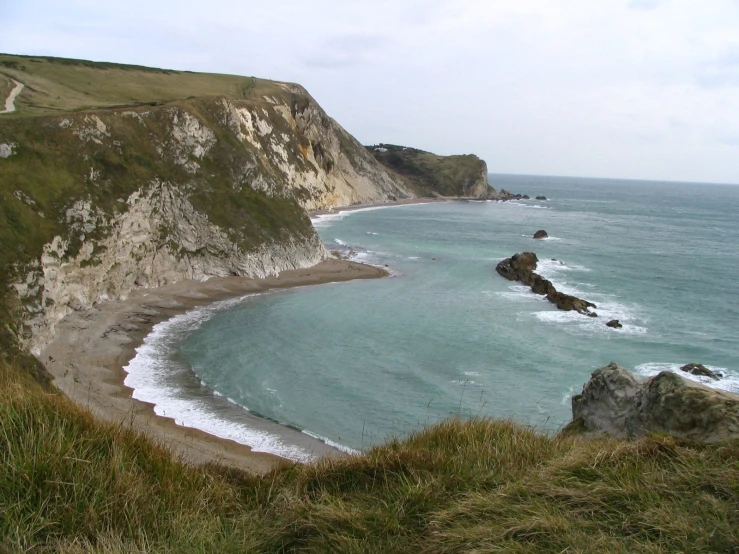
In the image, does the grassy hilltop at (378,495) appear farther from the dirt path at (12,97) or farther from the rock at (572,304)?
the dirt path at (12,97)

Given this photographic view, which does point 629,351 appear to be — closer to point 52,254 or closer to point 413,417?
point 413,417

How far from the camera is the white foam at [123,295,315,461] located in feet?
68.7

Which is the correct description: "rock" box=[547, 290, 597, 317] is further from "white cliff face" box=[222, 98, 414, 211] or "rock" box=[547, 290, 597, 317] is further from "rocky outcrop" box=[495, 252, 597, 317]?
"white cliff face" box=[222, 98, 414, 211]

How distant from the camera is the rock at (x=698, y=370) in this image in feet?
93.7

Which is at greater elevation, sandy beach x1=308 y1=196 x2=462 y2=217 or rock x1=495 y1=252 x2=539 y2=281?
sandy beach x1=308 y1=196 x2=462 y2=217

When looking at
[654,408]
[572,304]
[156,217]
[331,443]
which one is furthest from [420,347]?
[156,217]

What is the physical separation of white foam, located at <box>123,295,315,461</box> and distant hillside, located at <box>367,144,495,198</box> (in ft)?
436

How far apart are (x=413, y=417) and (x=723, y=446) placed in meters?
17.3

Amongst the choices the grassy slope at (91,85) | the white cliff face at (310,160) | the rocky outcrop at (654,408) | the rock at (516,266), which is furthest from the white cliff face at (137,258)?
the rocky outcrop at (654,408)

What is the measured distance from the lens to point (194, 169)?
4919 centimetres

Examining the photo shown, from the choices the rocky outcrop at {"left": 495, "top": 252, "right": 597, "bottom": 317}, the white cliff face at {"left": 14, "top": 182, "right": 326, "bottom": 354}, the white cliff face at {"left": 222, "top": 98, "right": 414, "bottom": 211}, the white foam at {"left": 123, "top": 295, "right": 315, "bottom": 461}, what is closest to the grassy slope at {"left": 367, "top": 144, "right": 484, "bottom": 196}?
the white cliff face at {"left": 222, "top": 98, "right": 414, "bottom": 211}

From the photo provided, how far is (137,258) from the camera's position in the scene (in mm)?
40000

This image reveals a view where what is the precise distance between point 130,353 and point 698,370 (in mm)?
29346

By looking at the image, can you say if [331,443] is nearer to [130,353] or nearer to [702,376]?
[130,353]
